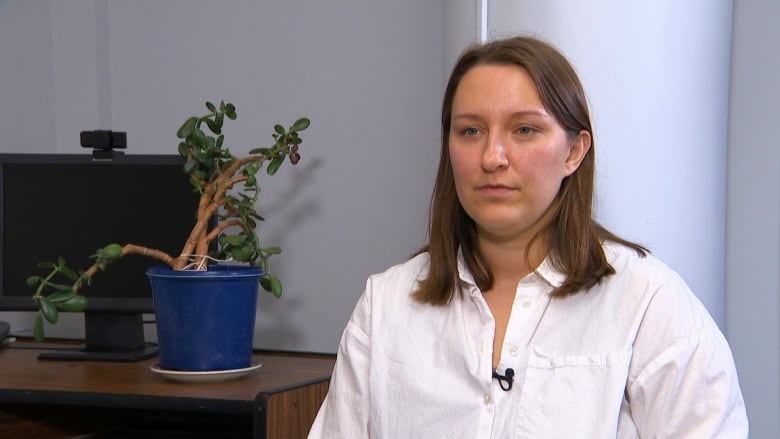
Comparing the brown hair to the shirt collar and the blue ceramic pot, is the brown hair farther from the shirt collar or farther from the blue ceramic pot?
the blue ceramic pot

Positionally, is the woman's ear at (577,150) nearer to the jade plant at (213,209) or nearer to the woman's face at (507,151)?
the woman's face at (507,151)

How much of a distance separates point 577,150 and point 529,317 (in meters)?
0.25

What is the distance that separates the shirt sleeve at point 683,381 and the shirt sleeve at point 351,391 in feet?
1.31

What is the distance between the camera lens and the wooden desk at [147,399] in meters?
1.70

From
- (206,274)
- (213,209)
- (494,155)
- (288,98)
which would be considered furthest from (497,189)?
(288,98)

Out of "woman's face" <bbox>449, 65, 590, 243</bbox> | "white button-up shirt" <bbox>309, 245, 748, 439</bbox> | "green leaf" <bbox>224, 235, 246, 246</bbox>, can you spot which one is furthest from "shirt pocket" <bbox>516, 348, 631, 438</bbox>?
"green leaf" <bbox>224, 235, 246, 246</bbox>

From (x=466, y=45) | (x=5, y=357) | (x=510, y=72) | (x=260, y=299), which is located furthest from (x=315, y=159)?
(x=510, y=72)

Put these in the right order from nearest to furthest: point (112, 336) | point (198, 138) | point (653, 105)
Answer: point (653, 105) < point (198, 138) < point (112, 336)

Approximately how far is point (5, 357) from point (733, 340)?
151cm

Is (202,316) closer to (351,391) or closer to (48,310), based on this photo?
(48,310)

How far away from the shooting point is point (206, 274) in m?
1.85

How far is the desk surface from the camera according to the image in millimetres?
1722

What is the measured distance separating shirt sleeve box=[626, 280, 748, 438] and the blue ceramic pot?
821mm

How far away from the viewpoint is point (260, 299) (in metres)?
2.41
